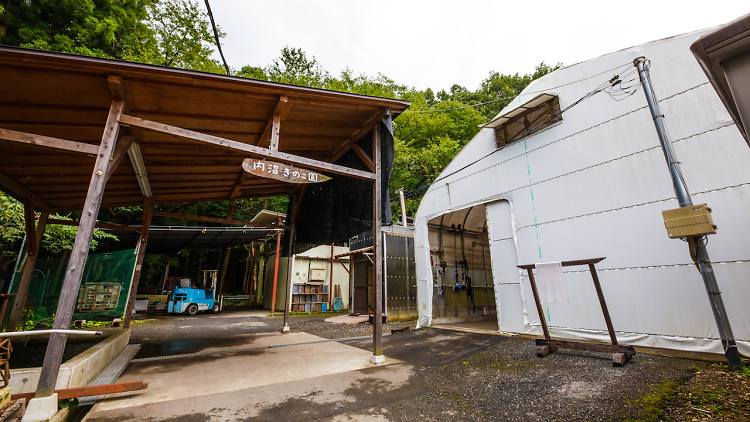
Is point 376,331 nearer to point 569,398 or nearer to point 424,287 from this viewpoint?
point 569,398

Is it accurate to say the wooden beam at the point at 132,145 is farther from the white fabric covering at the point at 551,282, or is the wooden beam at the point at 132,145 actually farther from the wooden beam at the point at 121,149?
the white fabric covering at the point at 551,282

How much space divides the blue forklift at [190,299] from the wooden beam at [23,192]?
919 centimetres

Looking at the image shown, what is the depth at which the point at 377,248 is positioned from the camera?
489 cm

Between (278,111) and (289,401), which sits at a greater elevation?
(278,111)

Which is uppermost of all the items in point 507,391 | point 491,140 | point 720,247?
point 491,140

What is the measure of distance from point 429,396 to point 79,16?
17919 millimetres

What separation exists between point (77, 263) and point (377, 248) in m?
3.63

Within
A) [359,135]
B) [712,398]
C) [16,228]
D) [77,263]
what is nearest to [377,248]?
[359,135]

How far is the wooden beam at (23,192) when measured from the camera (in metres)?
5.11

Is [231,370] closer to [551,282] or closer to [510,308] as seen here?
[551,282]

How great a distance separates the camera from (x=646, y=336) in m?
4.94

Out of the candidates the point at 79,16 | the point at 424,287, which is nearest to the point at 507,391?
the point at 424,287

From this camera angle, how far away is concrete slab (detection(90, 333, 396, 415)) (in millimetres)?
3345

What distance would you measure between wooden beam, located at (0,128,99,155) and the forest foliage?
18.9 ft
